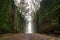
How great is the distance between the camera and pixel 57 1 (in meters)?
16.6

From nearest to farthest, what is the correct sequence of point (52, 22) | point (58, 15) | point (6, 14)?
1. point (58, 15)
2. point (52, 22)
3. point (6, 14)

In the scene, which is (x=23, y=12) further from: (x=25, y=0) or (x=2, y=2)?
(x=2, y=2)

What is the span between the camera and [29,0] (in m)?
31.7

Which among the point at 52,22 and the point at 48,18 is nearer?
the point at 52,22

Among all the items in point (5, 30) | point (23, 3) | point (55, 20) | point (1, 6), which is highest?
point (23, 3)

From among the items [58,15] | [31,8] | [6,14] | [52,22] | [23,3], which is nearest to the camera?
[58,15]

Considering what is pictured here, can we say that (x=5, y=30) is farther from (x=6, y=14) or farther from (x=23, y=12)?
(x=23, y=12)

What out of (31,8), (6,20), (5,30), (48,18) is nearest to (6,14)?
(6,20)

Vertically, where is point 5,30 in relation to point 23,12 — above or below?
below

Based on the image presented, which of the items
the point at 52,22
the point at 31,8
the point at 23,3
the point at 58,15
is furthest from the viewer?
the point at 31,8

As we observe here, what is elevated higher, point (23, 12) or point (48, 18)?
point (23, 12)

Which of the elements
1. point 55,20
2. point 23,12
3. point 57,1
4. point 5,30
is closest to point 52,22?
point 55,20

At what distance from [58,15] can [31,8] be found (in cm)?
1660

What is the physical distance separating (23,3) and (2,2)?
1243cm
